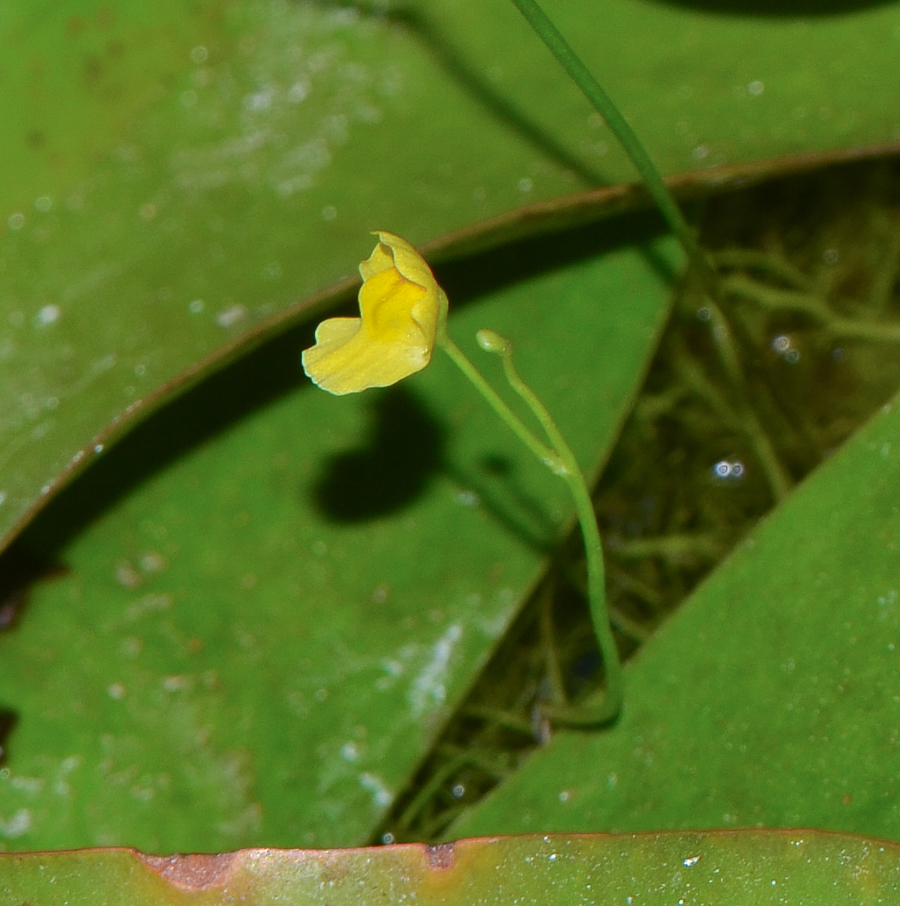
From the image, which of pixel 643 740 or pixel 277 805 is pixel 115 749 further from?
pixel 643 740

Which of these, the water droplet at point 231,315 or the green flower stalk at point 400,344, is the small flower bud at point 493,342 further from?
the water droplet at point 231,315

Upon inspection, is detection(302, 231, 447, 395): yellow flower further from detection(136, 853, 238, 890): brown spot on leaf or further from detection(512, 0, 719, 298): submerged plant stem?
detection(136, 853, 238, 890): brown spot on leaf

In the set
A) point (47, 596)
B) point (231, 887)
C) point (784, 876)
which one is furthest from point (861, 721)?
point (47, 596)

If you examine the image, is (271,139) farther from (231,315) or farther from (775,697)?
(775,697)

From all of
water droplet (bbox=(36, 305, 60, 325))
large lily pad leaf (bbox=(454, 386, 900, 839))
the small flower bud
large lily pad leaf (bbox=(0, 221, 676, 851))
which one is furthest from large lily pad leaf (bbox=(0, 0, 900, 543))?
large lily pad leaf (bbox=(454, 386, 900, 839))

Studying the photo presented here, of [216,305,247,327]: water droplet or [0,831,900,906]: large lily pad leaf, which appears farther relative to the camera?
[216,305,247,327]: water droplet

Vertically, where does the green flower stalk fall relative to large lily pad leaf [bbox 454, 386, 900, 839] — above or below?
above

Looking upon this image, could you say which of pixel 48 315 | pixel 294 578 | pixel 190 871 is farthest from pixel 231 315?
pixel 190 871

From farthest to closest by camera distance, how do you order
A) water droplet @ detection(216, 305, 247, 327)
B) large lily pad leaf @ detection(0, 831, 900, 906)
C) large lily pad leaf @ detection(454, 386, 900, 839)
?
water droplet @ detection(216, 305, 247, 327) < large lily pad leaf @ detection(454, 386, 900, 839) < large lily pad leaf @ detection(0, 831, 900, 906)
